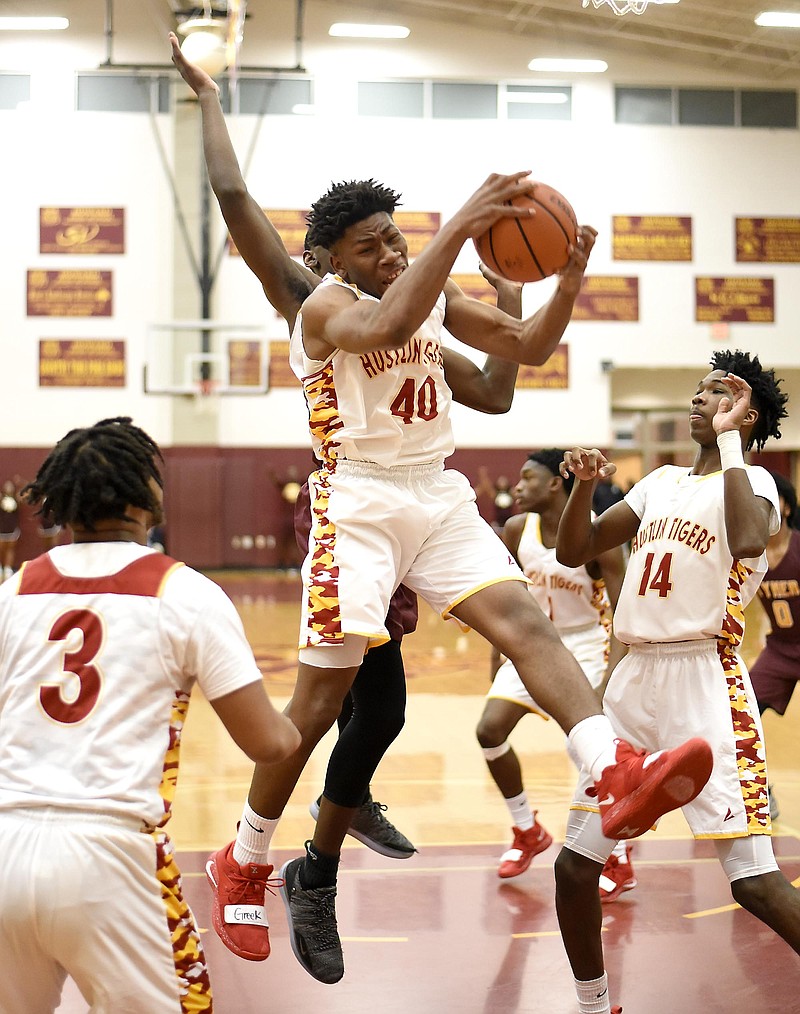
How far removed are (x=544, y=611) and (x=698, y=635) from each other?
153cm

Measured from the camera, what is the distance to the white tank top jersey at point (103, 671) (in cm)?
211

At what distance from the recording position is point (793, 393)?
21750 millimetres

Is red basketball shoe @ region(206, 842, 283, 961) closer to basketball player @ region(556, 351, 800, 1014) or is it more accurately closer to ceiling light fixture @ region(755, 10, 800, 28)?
basketball player @ region(556, 351, 800, 1014)

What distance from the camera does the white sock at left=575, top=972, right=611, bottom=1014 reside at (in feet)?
10.3

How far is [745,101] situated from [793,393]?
16.8 feet

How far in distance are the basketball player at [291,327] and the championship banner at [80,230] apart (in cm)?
1735

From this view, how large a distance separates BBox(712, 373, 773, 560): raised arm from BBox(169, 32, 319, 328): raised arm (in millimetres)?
1297

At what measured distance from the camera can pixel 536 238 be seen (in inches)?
116

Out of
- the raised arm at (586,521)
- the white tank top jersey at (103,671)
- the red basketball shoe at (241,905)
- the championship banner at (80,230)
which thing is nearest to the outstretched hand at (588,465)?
the raised arm at (586,521)

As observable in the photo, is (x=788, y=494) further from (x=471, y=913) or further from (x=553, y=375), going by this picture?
(x=553, y=375)

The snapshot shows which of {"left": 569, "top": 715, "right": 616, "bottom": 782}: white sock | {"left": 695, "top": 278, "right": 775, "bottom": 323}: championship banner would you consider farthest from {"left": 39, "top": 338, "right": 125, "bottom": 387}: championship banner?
{"left": 569, "top": 715, "right": 616, "bottom": 782}: white sock

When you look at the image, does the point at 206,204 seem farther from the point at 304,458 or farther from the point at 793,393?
the point at 793,393

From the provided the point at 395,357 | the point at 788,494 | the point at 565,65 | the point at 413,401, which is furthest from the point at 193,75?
the point at 565,65

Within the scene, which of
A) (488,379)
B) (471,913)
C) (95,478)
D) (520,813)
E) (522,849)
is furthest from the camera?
(520,813)
